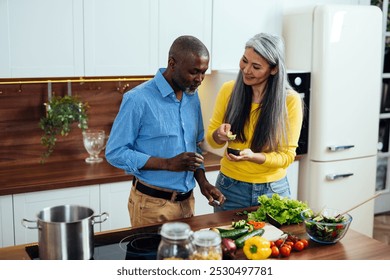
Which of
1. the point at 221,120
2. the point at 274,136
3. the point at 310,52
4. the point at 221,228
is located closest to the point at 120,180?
the point at 221,120

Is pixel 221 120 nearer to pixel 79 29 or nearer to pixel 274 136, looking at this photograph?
pixel 274 136

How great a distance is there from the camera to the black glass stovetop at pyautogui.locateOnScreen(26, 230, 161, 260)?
1813mm

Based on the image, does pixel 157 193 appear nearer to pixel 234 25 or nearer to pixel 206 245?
pixel 206 245

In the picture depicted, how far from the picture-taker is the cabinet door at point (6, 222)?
282 cm

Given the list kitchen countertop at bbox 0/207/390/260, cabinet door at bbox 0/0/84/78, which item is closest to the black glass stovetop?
kitchen countertop at bbox 0/207/390/260

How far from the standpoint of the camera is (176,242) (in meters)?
1.45

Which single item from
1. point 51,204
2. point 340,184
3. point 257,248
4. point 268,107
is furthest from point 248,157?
point 340,184

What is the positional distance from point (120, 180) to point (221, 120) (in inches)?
31.0

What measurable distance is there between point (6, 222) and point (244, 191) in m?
1.24

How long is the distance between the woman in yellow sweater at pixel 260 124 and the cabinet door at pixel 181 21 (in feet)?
2.97

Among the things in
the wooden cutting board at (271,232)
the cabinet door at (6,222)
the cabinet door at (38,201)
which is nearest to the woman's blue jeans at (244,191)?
the wooden cutting board at (271,232)

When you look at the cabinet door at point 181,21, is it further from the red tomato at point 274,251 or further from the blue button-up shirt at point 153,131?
the red tomato at point 274,251

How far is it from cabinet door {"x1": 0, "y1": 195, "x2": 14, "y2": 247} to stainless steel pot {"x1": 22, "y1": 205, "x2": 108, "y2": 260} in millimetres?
1245

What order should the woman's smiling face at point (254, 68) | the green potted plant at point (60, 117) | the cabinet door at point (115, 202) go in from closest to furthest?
1. the woman's smiling face at point (254, 68)
2. the cabinet door at point (115, 202)
3. the green potted plant at point (60, 117)
